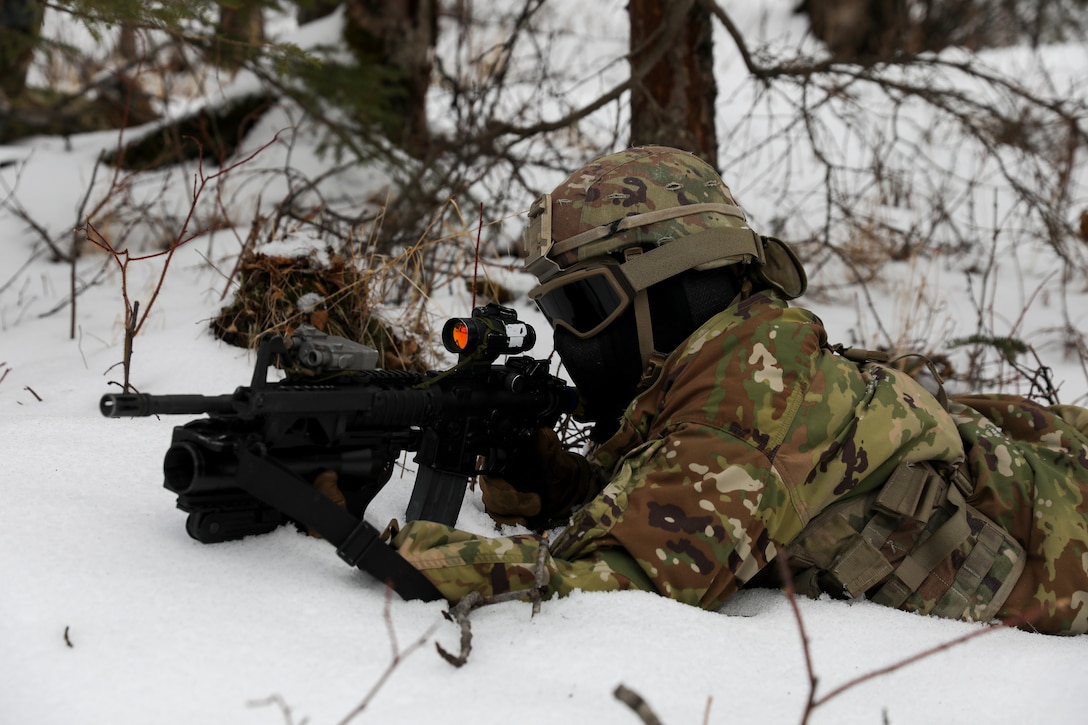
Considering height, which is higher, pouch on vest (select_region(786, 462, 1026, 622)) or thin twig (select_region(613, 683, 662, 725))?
pouch on vest (select_region(786, 462, 1026, 622))

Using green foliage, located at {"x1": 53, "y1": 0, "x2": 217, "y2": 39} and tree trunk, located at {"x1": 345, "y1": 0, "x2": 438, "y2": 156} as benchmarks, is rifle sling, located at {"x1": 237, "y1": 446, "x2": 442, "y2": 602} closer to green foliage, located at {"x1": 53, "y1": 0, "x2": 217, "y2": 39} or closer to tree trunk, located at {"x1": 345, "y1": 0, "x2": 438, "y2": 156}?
green foliage, located at {"x1": 53, "y1": 0, "x2": 217, "y2": 39}

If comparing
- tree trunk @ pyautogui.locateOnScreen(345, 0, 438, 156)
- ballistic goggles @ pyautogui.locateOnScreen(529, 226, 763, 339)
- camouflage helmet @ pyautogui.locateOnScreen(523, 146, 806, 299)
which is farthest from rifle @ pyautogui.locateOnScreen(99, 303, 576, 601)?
tree trunk @ pyautogui.locateOnScreen(345, 0, 438, 156)

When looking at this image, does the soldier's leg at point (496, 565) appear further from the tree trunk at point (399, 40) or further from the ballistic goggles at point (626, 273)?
the tree trunk at point (399, 40)

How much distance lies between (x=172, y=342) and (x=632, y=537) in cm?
220

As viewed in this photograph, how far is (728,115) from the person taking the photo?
898 cm

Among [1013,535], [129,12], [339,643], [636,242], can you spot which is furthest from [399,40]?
[339,643]

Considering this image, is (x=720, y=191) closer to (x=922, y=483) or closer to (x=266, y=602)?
(x=922, y=483)

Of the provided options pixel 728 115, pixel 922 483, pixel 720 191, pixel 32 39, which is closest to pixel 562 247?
pixel 720 191

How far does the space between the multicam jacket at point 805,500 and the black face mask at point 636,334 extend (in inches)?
3.7

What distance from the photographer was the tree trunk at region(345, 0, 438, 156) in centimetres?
587

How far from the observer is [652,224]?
7.18 feet

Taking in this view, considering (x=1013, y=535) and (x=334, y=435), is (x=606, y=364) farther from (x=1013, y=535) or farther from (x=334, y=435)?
(x=1013, y=535)

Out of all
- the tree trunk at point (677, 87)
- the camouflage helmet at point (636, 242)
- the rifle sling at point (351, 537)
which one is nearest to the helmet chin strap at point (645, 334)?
the camouflage helmet at point (636, 242)

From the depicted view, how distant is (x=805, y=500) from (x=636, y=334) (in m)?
0.57
